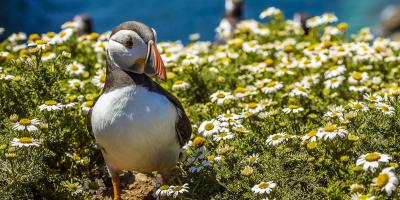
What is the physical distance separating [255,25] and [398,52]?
1.86 meters

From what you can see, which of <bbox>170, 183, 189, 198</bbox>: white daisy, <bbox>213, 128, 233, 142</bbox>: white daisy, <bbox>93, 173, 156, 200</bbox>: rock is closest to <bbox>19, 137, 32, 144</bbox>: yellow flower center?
<bbox>93, 173, 156, 200</bbox>: rock

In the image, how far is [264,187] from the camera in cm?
416

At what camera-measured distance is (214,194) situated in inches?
175

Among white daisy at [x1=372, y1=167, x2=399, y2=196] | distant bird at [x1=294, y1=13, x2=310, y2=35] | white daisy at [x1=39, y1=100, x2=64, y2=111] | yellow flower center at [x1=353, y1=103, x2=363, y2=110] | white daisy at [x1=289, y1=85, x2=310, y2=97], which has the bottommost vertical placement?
white daisy at [x1=372, y1=167, x2=399, y2=196]

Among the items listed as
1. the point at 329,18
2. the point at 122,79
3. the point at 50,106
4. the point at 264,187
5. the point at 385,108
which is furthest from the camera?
the point at 329,18

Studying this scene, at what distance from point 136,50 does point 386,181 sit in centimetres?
167

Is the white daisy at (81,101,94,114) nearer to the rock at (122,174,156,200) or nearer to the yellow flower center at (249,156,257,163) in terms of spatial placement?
the rock at (122,174,156,200)

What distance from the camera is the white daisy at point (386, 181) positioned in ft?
12.2

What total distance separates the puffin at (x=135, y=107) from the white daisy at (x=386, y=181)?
1329 millimetres

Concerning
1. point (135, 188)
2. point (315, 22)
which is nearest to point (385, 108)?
point (135, 188)

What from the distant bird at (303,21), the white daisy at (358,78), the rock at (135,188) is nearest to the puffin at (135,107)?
the rock at (135,188)

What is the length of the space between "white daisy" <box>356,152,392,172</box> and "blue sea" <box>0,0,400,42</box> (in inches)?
695

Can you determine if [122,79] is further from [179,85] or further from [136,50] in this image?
[179,85]

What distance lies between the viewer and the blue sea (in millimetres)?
22031
